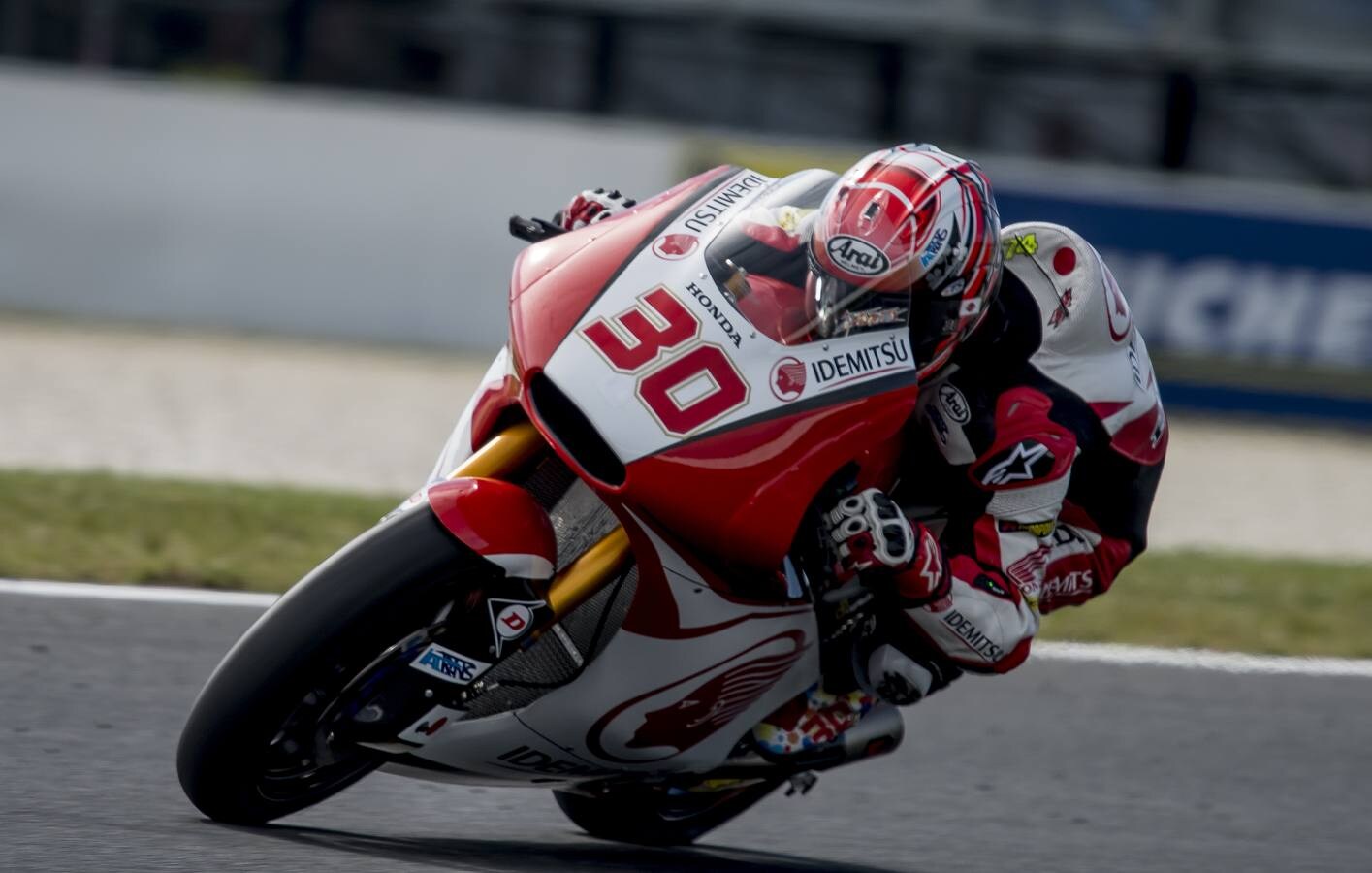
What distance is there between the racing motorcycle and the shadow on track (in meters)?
0.13

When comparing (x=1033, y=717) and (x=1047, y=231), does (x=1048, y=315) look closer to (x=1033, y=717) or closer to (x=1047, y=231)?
(x=1047, y=231)

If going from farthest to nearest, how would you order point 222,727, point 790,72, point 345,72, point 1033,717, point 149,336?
1. point 790,72
2. point 345,72
3. point 149,336
4. point 1033,717
5. point 222,727

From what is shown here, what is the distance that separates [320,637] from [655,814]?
119cm

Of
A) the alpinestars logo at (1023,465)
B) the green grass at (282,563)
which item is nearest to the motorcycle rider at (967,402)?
the alpinestars logo at (1023,465)

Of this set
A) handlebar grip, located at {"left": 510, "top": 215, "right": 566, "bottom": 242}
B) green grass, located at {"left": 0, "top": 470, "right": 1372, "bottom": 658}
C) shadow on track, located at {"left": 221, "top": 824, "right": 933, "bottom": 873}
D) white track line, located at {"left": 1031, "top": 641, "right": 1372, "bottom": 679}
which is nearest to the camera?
shadow on track, located at {"left": 221, "top": 824, "right": 933, "bottom": 873}

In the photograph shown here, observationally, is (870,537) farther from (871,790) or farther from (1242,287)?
(1242,287)

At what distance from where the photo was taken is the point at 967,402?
3.55 metres

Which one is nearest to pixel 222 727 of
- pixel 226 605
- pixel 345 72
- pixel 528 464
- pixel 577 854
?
pixel 528 464

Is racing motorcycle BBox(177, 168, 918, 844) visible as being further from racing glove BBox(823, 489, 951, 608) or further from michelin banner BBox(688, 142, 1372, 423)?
michelin banner BBox(688, 142, 1372, 423)

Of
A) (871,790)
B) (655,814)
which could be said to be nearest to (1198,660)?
(871,790)

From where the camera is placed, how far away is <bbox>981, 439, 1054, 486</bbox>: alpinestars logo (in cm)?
351

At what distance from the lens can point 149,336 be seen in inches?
465

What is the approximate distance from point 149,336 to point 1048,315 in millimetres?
9094

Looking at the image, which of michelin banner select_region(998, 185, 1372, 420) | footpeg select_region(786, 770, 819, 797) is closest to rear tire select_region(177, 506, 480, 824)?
footpeg select_region(786, 770, 819, 797)
